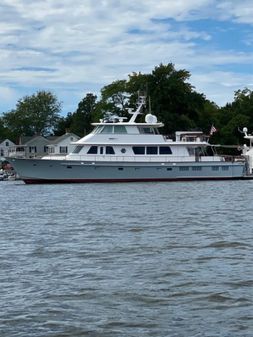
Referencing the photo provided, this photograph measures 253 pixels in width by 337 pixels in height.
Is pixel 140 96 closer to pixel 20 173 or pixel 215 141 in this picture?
pixel 20 173

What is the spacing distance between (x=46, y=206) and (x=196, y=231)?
1272 centimetres

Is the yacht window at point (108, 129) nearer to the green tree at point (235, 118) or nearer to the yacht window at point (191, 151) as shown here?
the yacht window at point (191, 151)

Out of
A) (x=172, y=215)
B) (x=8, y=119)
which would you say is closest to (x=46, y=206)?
(x=172, y=215)

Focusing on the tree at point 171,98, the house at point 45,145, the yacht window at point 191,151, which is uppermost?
the tree at point 171,98

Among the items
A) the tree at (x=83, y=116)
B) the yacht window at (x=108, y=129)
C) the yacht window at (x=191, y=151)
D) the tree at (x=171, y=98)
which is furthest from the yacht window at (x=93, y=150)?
the tree at (x=83, y=116)

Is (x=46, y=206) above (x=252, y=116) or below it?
below

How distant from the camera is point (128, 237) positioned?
18344mm

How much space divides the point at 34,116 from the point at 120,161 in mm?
82649

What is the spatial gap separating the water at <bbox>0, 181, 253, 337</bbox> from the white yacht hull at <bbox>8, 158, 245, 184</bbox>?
28232mm

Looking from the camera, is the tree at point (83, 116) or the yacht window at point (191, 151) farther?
the tree at point (83, 116)

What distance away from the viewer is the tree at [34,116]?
133 metres

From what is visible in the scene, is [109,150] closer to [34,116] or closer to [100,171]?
[100,171]

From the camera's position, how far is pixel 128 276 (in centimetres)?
1286

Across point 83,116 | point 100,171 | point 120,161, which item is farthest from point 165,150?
point 83,116
